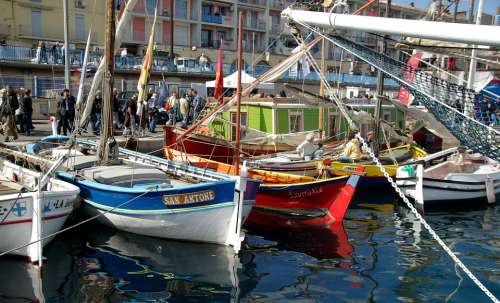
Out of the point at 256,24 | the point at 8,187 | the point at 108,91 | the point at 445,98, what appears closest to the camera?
the point at 445,98

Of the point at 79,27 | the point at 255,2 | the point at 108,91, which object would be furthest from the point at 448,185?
the point at 255,2

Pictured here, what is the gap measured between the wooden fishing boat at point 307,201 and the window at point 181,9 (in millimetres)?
42690

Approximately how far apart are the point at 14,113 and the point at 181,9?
3664 cm

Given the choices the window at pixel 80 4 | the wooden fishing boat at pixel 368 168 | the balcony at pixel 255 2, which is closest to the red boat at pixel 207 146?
the wooden fishing boat at pixel 368 168

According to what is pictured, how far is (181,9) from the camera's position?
52.7m

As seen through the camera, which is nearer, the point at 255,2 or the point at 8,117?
the point at 8,117

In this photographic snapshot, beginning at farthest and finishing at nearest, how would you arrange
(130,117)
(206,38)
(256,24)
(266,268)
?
(256,24)
(206,38)
(130,117)
(266,268)

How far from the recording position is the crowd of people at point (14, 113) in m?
17.4

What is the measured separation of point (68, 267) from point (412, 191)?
32.1 feet

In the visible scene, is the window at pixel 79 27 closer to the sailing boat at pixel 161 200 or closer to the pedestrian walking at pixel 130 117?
the pedestrian walking at pixel 130 117

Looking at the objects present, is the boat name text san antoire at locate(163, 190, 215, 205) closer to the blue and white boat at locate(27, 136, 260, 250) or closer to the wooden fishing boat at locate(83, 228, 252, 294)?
the blue and white boat at locate(27, 136, 260, 250)

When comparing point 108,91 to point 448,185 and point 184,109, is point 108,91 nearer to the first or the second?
point 448,185

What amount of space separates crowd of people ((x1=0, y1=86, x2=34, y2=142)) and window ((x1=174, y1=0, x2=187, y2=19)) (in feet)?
111

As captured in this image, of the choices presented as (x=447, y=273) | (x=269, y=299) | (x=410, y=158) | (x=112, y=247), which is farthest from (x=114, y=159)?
(x=410, y=158)
